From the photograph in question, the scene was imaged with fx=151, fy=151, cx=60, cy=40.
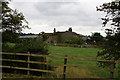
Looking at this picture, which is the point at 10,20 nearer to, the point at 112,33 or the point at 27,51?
the point at 27,51

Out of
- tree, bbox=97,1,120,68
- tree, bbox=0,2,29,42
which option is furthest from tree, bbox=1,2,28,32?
tree, bbox=97,1,120,68

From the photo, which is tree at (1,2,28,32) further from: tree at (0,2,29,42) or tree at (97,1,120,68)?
tree at (97,1,120,68)

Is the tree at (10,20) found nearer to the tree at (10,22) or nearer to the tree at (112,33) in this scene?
the tree at (10,22)

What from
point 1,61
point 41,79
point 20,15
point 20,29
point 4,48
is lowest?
point 41,79

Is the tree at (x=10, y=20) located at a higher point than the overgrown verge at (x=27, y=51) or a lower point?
higher

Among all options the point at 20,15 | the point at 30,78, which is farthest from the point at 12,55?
the point at 20,15

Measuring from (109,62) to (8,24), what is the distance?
6683 mm

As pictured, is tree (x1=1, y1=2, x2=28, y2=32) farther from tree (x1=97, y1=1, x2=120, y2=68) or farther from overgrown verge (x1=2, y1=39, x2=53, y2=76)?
tree (x1=97, y1=1, x2=120, y2=68)

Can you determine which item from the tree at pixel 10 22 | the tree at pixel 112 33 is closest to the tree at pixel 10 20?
the tree at pixel 10 22

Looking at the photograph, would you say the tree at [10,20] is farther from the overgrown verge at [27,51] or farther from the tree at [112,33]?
the tree at [112,33]

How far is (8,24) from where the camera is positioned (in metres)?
9.92

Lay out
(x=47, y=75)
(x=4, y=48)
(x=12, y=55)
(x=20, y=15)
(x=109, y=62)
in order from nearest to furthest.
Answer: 1. (x=109, y=62)
2. (x=47, y=75)
3. (x=12, y=55)
4. (x=4, y=48)
5. (x=20, y=15)

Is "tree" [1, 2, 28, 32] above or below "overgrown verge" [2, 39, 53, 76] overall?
above

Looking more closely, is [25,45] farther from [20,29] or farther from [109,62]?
[109,62]
